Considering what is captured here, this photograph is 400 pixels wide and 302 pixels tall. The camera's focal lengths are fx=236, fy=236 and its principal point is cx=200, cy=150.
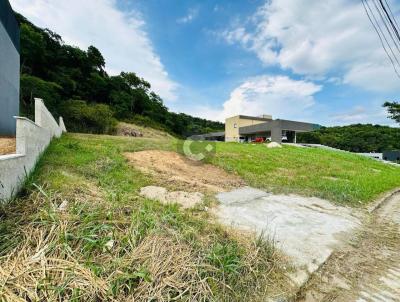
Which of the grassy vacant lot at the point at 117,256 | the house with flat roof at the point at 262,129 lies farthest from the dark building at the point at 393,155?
the grassy vacant lot at the point at 117,256

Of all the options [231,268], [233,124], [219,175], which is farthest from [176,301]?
[233,124]

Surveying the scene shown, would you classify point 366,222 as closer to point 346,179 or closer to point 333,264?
point 333,264

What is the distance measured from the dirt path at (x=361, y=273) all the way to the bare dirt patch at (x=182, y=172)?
2.94 meters

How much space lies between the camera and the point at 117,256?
2082 mm

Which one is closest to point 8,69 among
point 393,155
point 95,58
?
point 95,58

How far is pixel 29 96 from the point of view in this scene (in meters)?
17.5

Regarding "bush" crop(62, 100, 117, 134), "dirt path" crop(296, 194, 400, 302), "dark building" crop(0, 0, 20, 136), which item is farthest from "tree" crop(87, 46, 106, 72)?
"dirt path" crop(296, 194, 400, 302)

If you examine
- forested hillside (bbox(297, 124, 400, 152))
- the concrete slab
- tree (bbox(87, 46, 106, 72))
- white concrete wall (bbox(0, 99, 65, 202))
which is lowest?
the concrete slab

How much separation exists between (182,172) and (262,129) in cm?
2357

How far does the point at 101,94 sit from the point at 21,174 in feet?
88.7

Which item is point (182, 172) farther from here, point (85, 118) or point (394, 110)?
point (394, 110)

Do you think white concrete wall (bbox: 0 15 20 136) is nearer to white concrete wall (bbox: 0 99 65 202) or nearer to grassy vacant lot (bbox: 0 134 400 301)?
white concrete wall (bbox: 0 99 65 202)

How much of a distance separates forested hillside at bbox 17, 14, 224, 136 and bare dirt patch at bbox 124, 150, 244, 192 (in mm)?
10968

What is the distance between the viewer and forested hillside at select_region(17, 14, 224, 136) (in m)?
18.5
